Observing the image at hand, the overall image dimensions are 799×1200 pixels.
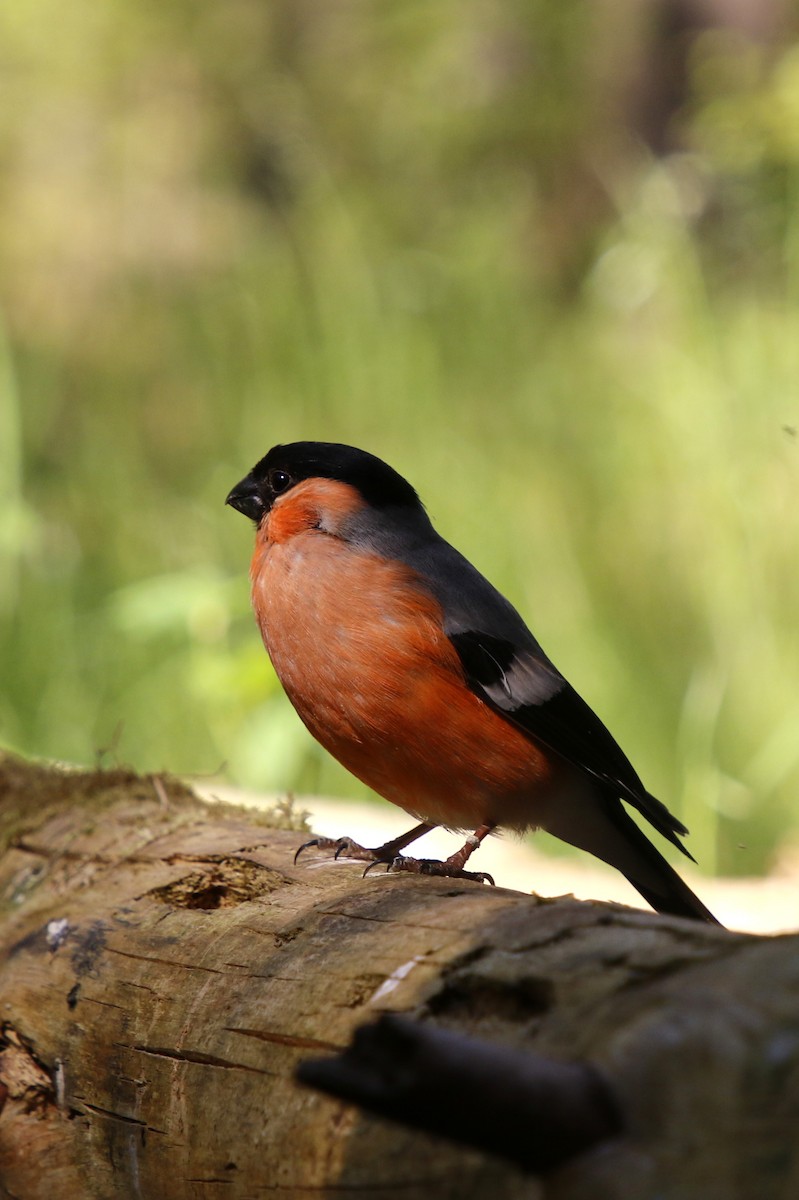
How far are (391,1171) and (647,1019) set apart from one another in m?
0.44

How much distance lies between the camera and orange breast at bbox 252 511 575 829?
318 centimetres

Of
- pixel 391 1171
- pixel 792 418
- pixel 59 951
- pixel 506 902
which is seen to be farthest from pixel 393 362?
pixel 391 1171

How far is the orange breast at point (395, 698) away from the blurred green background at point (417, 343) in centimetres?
111

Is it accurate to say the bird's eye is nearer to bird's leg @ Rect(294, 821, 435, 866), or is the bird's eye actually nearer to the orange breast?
the orange breast

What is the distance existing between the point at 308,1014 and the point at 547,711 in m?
1.49

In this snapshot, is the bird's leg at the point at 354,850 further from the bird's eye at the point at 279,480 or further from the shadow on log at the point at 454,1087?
the shadow on log at the point at 454,1087

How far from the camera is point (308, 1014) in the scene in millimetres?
2127

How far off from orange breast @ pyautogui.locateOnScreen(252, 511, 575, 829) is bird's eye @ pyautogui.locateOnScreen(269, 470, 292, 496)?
43 centimetres

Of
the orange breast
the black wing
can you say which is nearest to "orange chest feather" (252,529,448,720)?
the orange breast

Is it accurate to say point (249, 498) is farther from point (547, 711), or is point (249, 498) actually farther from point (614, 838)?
point (614, 838)

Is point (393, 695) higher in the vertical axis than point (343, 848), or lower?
higher

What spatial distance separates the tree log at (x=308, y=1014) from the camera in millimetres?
1478

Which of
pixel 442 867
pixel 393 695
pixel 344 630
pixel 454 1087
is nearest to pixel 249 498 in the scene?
pixel 344 630

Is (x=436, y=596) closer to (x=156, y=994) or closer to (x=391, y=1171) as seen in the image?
(x=156, y=994)
